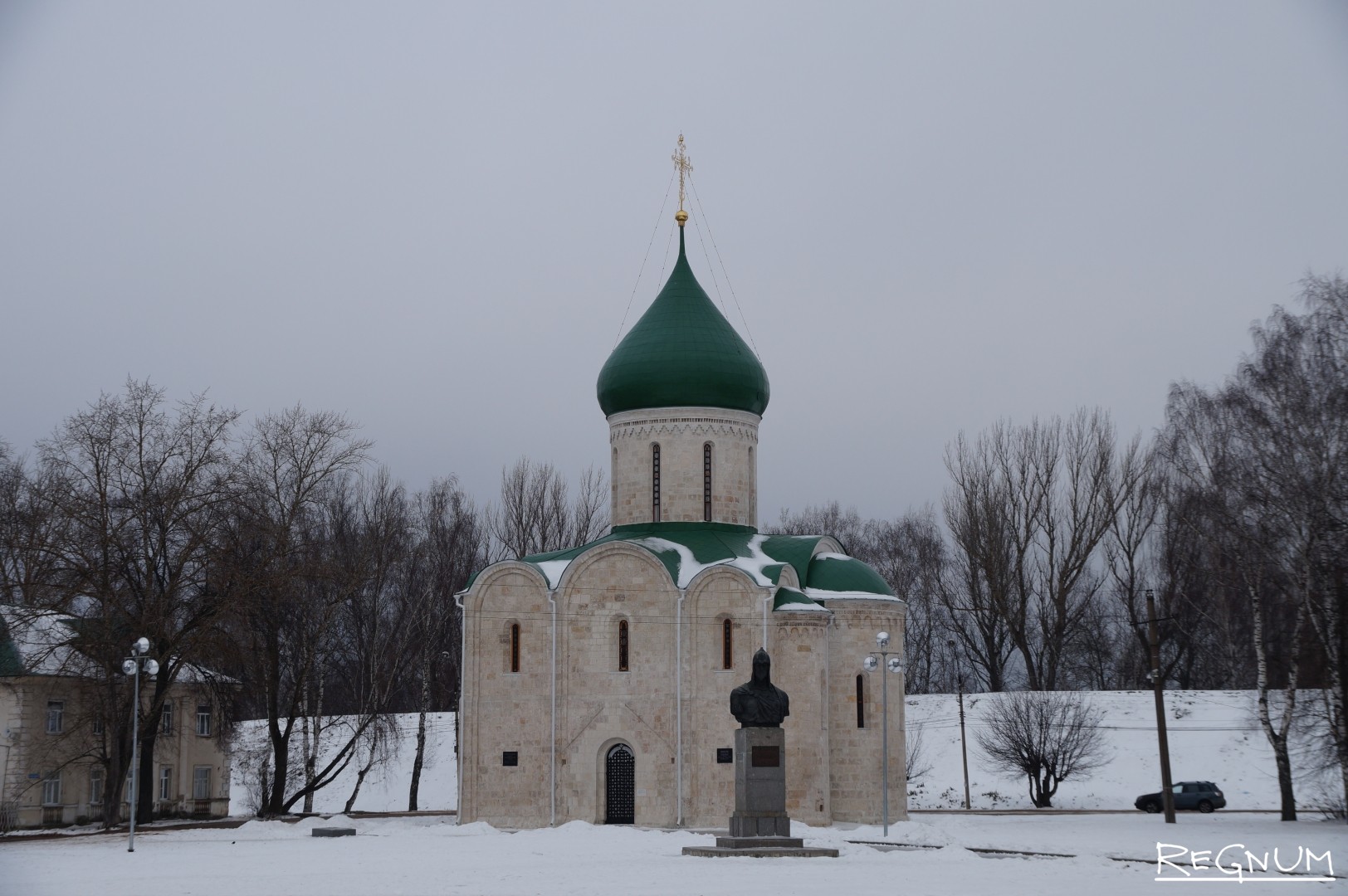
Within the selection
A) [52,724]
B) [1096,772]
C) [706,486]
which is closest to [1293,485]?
[706,486]

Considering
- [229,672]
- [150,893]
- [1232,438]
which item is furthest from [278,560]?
[1232,438]

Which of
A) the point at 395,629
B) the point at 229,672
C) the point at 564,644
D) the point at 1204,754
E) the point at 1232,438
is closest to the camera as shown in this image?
the point at 1232,438

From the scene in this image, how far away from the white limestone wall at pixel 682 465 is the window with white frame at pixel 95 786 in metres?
11.5

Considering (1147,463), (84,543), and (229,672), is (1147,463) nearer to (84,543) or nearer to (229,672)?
(229,672)

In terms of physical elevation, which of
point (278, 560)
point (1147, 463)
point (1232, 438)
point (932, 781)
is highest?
point (1147, 463)

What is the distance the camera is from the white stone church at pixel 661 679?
24.6m

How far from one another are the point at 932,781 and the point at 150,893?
25035 mm

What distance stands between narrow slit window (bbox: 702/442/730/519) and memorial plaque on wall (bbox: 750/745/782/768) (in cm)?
831

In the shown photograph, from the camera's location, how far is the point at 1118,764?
113ft

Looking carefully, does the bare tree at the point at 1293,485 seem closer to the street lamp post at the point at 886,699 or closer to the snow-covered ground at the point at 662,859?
the snow-covered ground at the point at 662,859

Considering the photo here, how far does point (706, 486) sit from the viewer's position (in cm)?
2769

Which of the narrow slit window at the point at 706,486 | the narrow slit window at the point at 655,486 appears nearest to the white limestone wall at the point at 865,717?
the narrow slit window at the point at 706,486

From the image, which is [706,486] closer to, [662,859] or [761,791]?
[761,791]

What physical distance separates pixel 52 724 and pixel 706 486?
44.4ft
